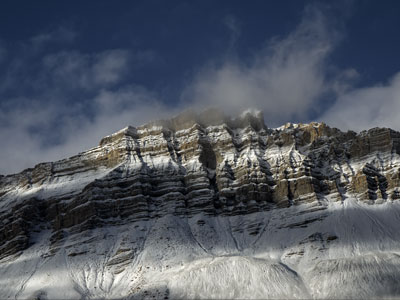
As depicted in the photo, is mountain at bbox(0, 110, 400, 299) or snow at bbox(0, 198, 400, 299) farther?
mountain at bbox(0, 110, 400, 299)

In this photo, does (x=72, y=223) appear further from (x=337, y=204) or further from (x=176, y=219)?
(x=337, y=204)

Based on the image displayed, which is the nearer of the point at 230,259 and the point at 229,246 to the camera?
the point at 230,259

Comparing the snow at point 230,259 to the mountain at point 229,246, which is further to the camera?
the mountain at point 229,246

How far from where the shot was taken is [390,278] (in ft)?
470

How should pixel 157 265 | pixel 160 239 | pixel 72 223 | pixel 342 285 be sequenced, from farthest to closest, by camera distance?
pixel 72 223
pixel 160 239
pixel 157 265
pixel 342 285

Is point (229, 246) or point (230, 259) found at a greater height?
point (229, 246)

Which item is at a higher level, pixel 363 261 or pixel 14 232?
pixel 14 232

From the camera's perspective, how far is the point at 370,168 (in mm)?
198125

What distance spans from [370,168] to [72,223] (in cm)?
9687

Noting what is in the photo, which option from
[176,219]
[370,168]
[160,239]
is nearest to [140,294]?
[160,239]

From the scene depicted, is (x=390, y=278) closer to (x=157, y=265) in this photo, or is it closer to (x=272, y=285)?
(x=272, y=285)

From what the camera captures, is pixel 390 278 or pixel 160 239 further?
pixel 160 239

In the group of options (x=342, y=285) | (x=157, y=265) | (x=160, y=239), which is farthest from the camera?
(x=160, y=239)

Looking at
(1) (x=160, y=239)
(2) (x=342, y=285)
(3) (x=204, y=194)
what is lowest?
(2) (x=342, y=285)
